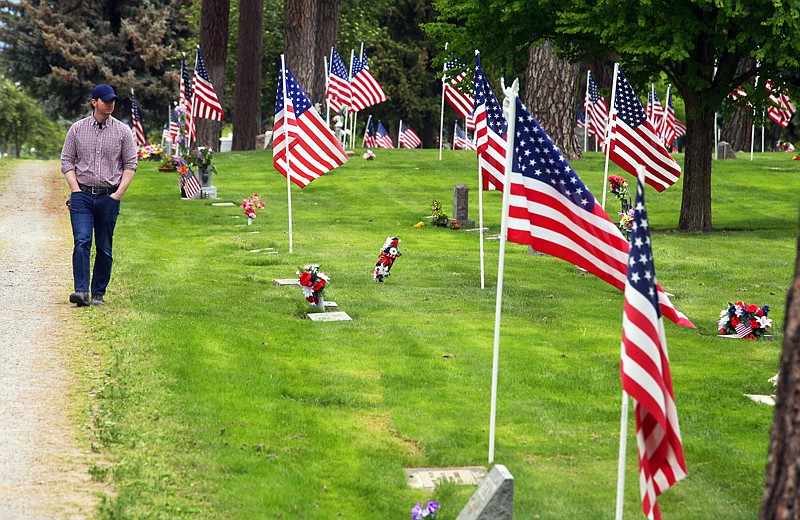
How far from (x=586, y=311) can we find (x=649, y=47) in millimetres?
7947

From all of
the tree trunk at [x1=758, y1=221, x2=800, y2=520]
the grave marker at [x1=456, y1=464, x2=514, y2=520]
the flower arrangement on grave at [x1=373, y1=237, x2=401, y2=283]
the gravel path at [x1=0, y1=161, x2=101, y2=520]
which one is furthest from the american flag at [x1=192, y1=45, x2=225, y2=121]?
the tree trunk at [x1=758, y1=221, x2=800, y2=520]

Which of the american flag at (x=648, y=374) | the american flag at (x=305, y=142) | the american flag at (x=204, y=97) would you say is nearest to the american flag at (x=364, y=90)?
the american flag at (x=204, y=97)

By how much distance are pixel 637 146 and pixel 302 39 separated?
2227 cm

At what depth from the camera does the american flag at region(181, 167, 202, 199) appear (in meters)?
26.8

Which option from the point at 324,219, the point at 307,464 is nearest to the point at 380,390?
the point at 307,464

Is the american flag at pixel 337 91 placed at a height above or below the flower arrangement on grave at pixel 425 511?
above

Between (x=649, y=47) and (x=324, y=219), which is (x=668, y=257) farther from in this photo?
(x=324, y=219)

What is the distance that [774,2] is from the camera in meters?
18.9

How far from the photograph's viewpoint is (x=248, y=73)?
41.7 meters

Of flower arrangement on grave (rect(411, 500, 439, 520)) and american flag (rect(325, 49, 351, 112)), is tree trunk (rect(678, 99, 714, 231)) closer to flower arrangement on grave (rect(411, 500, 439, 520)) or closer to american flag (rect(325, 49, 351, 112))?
american flag (rect(325, 49, 351, 112))

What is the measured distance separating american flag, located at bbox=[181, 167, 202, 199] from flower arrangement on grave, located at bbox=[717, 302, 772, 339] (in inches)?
660

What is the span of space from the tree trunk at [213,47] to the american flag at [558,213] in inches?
1203

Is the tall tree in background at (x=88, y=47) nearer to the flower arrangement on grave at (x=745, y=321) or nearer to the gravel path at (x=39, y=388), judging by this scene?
the gravel path at (x=39, y=388)

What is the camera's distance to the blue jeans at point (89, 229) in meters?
12.0
